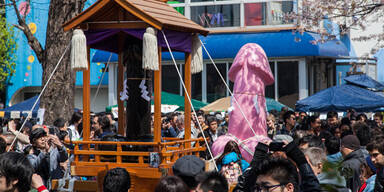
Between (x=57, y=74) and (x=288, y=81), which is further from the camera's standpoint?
(x=288, y=81)

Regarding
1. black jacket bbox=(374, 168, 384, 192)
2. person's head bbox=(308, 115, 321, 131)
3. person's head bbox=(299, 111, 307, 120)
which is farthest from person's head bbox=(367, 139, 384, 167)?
person's head bbox=(299, 111, 307, 120)

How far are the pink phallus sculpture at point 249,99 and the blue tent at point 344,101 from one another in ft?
16.8

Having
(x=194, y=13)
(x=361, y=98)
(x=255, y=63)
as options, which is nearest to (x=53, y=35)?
(x=255, y=63)

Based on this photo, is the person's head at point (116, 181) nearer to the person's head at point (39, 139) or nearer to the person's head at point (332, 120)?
the person's head at point (39, 139)

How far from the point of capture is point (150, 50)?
723 centimetres

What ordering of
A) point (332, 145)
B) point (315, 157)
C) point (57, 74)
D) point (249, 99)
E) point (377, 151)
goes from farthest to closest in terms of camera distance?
point (57, 74), point (249, 99), point (332, 145), point (377, 151), point (315, 157)

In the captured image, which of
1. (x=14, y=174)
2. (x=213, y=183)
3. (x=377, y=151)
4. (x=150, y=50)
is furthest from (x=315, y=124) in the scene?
(x=14, y=174)

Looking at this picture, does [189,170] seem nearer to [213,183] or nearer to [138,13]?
[213,183]

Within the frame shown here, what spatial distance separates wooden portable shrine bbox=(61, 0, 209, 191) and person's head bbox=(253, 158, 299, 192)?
3239 millimetres

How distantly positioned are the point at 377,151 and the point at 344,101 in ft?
30.2

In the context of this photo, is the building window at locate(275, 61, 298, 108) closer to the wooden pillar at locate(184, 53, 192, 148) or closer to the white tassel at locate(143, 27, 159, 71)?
the wooden pillar at locate(184, 53, 192, 148)

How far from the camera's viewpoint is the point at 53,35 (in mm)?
14094

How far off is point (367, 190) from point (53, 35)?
406 inches

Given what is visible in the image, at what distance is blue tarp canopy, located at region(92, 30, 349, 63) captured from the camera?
20484 mm
